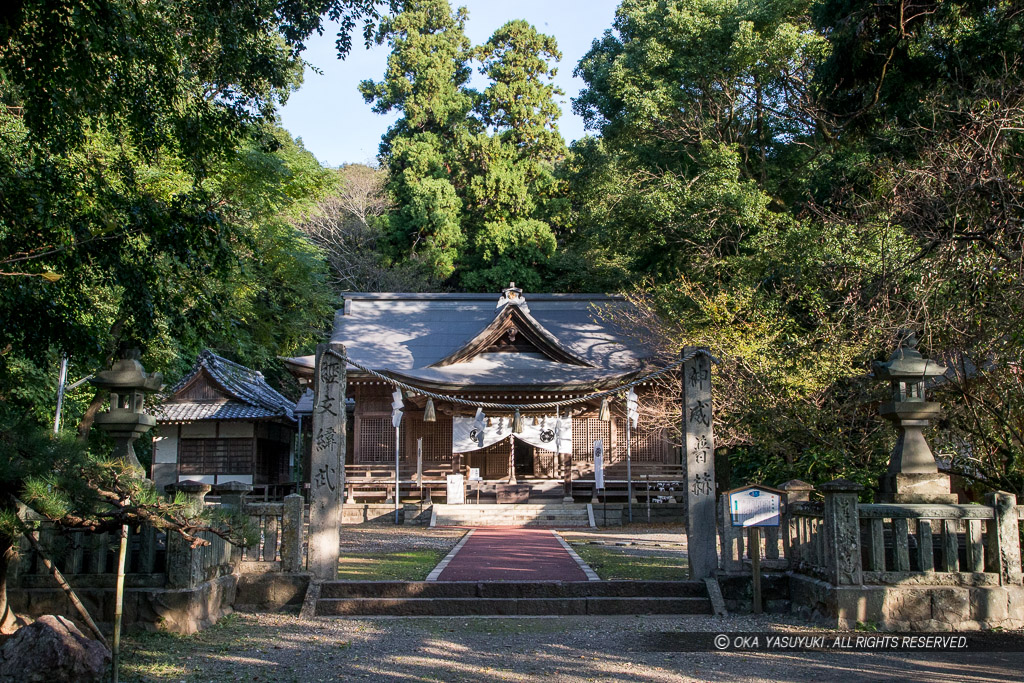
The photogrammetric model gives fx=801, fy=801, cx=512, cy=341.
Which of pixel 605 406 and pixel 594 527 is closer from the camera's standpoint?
pixel 594 527

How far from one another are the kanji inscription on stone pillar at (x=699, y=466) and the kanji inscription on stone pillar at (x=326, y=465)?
413cm

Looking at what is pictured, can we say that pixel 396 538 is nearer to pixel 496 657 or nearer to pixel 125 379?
pixel 125 379

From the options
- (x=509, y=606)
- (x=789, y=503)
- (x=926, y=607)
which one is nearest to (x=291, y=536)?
(x=509, y=606)

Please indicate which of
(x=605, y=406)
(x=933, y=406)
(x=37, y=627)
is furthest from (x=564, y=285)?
(x=37, y=627)

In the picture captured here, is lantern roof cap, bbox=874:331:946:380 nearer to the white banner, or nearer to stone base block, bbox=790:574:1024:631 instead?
stone base block, bbox=790:574:1024:631

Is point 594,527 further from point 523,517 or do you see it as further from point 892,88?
point 892,88

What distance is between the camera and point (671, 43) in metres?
23.8

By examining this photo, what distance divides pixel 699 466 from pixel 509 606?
279cm

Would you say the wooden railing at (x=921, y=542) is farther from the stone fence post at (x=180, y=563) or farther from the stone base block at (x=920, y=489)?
the stone fence post at (x=180, y=563)

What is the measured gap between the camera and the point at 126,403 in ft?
31.6

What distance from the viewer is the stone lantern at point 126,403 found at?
29.9ft

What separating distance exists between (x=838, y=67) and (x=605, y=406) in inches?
505

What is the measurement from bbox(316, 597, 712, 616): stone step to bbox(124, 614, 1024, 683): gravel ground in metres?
0.45

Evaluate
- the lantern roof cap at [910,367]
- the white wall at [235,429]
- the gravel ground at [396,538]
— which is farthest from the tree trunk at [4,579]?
the white wall at [235,429]
